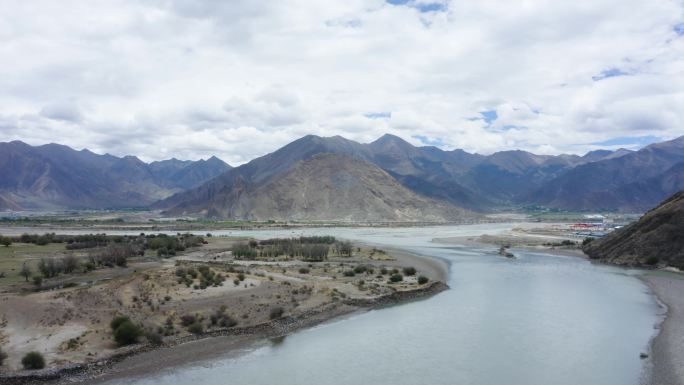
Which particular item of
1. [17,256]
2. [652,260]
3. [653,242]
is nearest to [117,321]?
[17,256]

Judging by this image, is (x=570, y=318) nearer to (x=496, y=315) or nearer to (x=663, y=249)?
(x=496, y=315)

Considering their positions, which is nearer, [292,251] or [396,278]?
[396,278]

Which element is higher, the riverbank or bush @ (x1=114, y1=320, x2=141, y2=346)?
bush @ (x1=114, y1=320, x2=141, y2=346)

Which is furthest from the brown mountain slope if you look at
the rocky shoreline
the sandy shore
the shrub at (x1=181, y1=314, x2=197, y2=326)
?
the shrub at (x1=181, y1=314, x2=197, y2=326)

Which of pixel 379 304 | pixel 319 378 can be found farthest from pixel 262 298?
pixel 319 378

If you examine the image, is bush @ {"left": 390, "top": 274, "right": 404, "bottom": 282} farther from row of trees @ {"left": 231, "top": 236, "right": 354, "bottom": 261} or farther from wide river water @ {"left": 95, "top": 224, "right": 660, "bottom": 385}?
row of trees @ {"left": 231, "top": 236, "right": 354, "bottom": 261}

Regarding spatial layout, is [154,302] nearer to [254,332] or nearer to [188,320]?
[188,320]

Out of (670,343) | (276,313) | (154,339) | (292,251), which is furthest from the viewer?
(292,251)
